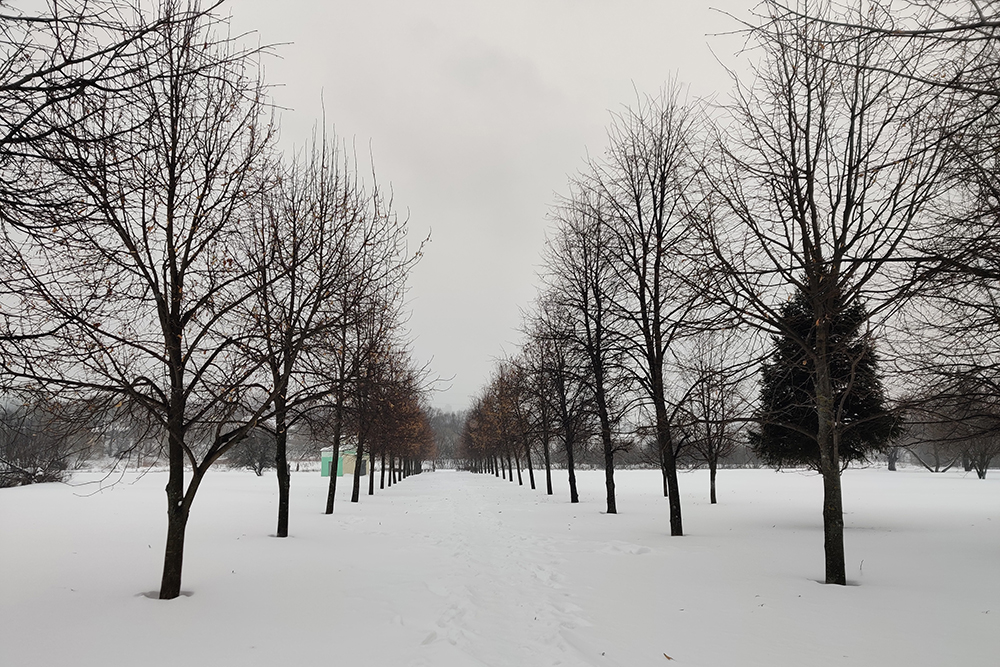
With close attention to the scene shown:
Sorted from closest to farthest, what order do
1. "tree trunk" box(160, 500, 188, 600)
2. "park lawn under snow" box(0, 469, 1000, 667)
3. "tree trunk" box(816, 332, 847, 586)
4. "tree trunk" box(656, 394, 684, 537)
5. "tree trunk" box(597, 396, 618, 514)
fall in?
1. "park lawn under snow" box(0, 469, 1000, 667)
2. "tree trunk" box(160, 500, 188, 600)
3. "tree trunk" box(816, 332, 847, 586)
4. "tree trunk" box(656, 394, 684, 537)
5. "tree trunk" box(597, 396, 618, 514)

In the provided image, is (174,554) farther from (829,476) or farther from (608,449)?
(608,449)

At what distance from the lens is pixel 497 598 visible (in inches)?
271

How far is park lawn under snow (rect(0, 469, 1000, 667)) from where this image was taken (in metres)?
4.84

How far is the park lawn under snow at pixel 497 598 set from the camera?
484cm

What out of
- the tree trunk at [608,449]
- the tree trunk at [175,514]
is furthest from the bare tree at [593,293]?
the tree trunk at [175,514]

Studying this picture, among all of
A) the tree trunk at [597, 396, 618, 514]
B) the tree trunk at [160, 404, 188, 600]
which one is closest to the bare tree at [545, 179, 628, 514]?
the tree trunk at [597, 396, 618, 514]

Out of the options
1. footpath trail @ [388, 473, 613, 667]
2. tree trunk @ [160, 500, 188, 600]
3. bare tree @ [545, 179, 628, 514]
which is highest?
bare tree @ [545, 179, 628, 514]

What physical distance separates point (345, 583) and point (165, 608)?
2375mm

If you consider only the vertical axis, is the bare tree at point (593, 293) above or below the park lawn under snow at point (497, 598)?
above

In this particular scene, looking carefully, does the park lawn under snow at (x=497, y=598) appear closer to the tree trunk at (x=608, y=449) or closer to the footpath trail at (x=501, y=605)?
the footpath trail at (x=501, y=605)

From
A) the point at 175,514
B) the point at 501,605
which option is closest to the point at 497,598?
the point at 501,605

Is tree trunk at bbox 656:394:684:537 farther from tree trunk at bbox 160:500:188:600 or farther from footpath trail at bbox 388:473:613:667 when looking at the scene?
tree trunk at bbox 160:500:188:600

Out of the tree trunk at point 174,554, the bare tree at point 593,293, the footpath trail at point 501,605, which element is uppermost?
the bare tree at point 593,293

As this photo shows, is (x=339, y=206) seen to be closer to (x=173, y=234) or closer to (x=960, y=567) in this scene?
(x=173, y=234)
